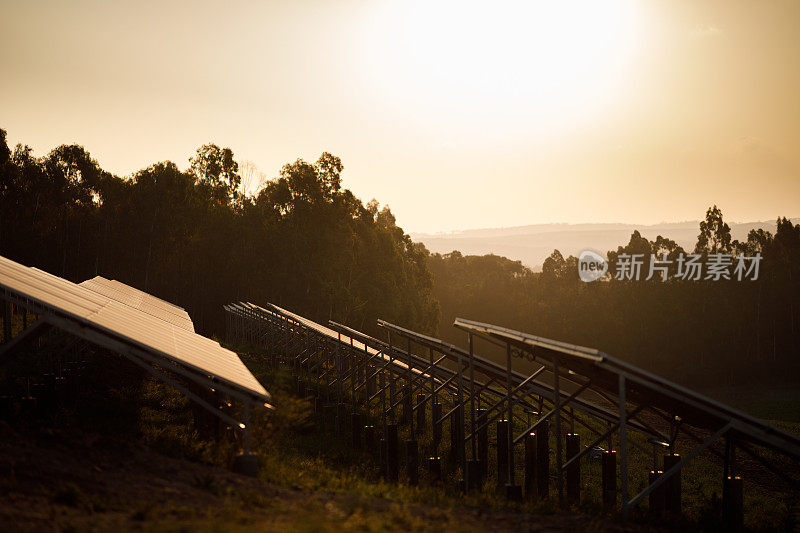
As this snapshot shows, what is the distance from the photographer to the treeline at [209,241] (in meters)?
50.3

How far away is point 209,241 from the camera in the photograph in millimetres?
53375

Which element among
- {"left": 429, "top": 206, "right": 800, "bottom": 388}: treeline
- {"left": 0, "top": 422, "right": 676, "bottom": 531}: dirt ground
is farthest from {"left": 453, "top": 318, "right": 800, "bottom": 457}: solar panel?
{"left": 429, "top": 206, "right": 800, "bottom": 388}: treeline

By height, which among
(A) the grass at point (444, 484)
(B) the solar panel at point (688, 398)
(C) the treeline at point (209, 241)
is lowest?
(A) the grass at point (444, 484)

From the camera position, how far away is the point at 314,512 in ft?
28.3

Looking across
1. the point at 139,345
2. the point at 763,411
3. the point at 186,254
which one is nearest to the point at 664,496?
the point at 139,345

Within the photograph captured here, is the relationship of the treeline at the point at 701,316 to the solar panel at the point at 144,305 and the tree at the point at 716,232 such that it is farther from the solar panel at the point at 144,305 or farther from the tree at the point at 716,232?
the solar panel at the point at 144,305

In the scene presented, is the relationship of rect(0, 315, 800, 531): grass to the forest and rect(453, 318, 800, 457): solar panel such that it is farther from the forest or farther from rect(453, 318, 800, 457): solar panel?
the forest

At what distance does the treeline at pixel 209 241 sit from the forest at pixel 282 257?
10 centimetres

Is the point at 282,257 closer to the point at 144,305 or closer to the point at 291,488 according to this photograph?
the point at 144,305

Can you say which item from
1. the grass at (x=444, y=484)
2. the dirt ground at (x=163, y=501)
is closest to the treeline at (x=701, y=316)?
the grass at (x=444, y=484)

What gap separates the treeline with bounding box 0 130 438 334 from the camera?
5028 centimetres

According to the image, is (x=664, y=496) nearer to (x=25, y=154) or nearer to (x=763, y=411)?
(x=763, y=411)

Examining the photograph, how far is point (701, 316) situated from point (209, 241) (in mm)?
42285

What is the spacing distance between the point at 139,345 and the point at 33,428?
184 centimetres
